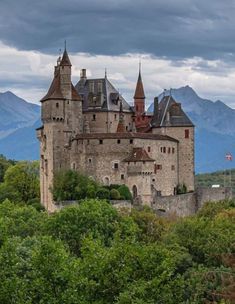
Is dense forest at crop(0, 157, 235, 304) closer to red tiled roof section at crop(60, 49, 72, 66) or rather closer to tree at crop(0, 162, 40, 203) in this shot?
red tiled roof section at crop(60, 49, 72, 66)

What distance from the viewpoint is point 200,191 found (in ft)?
353

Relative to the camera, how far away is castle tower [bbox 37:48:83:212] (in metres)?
98.7

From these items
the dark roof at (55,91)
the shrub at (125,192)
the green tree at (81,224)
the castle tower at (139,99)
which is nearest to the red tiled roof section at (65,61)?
the dark roof at (55,91)

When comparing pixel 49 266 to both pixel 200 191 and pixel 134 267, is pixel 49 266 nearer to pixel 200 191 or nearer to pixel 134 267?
pixel 134 267

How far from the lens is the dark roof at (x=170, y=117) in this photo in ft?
344

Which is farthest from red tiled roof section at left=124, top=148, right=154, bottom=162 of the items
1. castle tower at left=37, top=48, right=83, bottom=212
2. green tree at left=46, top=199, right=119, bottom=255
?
green tree at left=46, top=199, right=119, bottom=255

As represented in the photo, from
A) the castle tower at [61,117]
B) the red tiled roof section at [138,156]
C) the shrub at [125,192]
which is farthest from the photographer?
the castle tower at [61,117]

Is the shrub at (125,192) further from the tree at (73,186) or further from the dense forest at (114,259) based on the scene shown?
the tree at (73,186)

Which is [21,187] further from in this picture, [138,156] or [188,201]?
[138,156]

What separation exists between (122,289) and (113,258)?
170 cm

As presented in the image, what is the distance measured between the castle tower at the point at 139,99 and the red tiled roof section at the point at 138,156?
9.41m

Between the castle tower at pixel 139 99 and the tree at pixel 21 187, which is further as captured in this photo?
the tree at pixel 21 187

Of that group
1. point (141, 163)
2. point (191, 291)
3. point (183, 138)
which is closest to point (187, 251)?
point (191, 291)

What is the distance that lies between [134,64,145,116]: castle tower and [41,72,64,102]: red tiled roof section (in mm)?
11818
